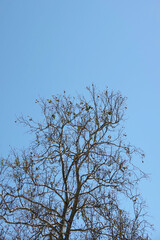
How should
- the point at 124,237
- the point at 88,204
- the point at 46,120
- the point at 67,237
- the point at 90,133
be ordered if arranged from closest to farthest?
the point at 124,237, the point at 67,237, the point at 88,204, the point at 90,133, the point at 46,120

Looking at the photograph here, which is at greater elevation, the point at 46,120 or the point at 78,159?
the point at 46,120

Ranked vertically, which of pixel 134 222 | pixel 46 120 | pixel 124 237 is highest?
pixel 46 120

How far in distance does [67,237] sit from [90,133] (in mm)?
3237

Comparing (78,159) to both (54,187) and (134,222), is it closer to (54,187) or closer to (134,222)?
(54,187)

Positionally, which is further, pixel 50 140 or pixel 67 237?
pixel 50 140

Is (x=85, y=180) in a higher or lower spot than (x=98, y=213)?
higher

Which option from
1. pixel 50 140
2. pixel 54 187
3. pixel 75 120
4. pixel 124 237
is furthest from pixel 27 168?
pixel 124 237

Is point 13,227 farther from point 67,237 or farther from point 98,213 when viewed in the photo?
point 98,213

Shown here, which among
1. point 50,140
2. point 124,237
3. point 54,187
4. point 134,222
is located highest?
point 50,140

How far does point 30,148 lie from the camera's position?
10352mm

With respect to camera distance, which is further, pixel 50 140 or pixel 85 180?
pixel 50 140

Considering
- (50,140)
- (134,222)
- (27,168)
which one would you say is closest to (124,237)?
(134,222)

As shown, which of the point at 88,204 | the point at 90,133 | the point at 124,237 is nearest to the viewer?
the point at 124,237

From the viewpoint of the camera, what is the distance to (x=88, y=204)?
9.23 metres
